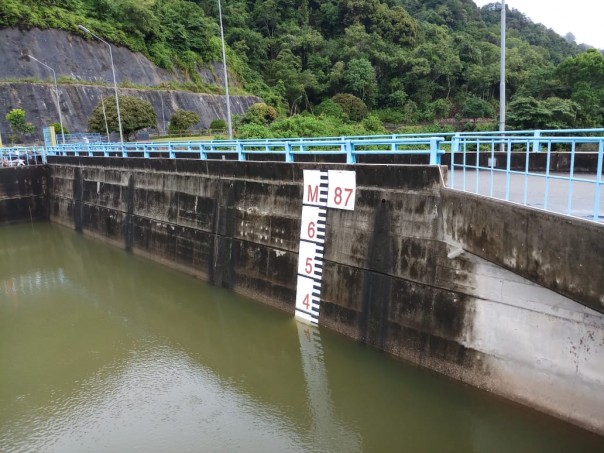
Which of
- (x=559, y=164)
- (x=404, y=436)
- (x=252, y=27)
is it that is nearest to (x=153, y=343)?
(x=404, y=436)

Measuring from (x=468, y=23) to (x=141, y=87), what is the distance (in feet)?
230

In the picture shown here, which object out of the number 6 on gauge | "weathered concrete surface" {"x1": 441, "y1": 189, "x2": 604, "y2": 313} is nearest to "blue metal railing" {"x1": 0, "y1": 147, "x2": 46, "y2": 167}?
the number 6 on gauge

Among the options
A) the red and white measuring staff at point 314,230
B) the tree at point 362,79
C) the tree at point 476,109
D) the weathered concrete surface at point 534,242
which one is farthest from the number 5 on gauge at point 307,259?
the tree at point 362,79

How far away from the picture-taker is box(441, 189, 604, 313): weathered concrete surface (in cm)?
563

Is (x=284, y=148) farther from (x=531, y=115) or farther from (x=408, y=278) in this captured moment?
(x=531, y=115)

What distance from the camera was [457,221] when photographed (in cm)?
780

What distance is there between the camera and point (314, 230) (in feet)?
34.9

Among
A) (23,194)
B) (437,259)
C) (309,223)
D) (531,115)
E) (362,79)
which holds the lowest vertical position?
(23,194)

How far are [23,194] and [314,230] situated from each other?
70.9ft

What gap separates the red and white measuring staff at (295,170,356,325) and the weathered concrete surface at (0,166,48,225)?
68.2 feet

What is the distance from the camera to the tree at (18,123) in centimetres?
3644

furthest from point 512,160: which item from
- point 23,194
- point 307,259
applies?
point 23,194

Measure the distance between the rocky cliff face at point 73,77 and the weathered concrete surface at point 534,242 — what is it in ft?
134

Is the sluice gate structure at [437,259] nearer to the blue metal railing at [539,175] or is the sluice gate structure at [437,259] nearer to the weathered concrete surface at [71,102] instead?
the blue metal railing at [539,175]
